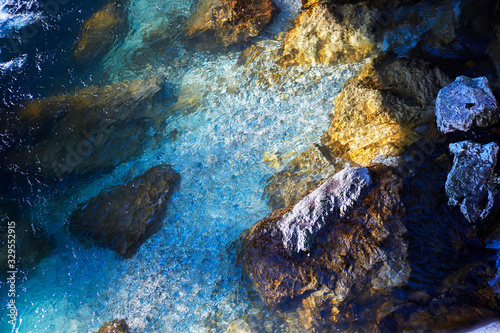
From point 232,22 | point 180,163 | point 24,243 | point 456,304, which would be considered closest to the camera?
point 456,304

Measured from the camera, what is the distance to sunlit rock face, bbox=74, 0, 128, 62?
547cm

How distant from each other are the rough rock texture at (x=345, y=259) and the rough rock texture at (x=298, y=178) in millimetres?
534

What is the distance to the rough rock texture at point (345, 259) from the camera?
262cm

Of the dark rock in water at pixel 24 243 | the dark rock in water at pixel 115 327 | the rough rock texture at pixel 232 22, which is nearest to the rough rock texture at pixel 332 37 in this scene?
the rough rock texture at pixel 232 22

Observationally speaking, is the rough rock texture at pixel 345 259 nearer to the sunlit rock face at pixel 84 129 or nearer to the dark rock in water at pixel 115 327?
the dark rock in water at pixel 115 327

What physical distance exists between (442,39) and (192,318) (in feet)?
14.4

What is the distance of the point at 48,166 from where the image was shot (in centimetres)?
423

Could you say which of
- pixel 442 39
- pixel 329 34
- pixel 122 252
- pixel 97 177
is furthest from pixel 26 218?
pixel 442 39

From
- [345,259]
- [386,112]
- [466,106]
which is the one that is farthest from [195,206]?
[466,106]

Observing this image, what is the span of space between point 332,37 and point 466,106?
201cm

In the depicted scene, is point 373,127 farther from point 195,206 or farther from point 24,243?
point 24,243

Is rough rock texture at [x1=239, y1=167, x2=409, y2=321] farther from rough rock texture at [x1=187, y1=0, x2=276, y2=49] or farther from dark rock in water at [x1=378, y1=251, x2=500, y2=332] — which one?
rough rock texture at [x1=187, y1=0, x2=276, y2=49]

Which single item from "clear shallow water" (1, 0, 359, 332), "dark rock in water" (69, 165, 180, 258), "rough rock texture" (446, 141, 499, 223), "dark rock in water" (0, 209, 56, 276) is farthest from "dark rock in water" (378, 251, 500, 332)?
"dark rock in water" (0, 209, 56, 276)

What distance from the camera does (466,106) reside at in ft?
10.1
